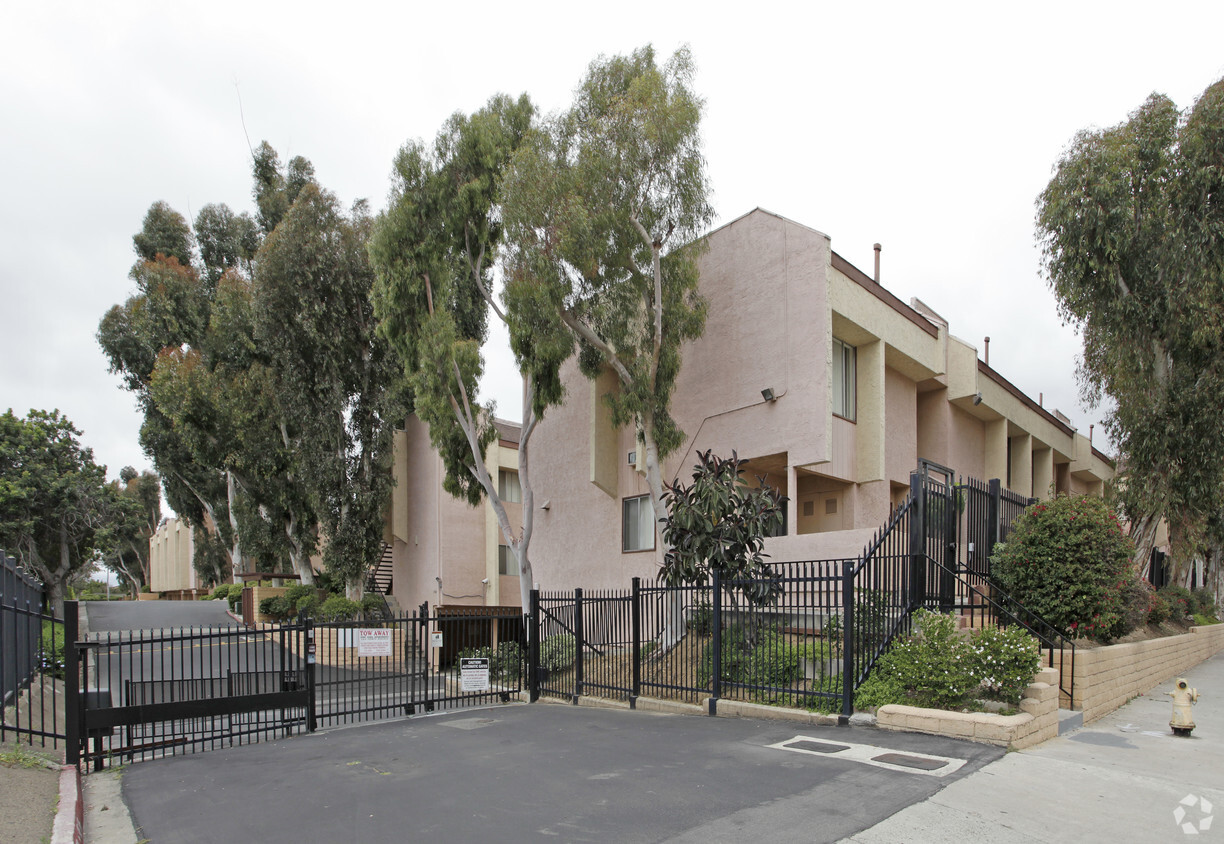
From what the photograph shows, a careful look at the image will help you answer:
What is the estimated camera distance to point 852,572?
10.3 meters

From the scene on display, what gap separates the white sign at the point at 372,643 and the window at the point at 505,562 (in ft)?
51.0

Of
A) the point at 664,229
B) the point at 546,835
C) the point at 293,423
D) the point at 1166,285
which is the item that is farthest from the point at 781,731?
the point at 293,423

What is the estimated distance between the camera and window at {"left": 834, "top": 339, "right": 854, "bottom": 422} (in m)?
18.2

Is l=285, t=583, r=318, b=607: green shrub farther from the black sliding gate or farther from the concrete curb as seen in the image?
the concrete curb

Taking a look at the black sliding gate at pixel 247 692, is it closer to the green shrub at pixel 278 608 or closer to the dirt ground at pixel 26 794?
the dirt ground at pixel 26 794

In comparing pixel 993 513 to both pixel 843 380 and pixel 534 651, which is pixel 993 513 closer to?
pixel 843 380

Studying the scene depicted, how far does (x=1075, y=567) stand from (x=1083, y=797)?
213 inches

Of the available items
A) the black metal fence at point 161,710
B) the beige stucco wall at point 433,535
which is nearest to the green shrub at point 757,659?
the black metal fence at point 161,710

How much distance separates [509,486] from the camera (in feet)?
95.8

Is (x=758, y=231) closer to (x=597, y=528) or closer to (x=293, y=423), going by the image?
(x=597, y=528)

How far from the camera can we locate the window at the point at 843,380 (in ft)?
59.8

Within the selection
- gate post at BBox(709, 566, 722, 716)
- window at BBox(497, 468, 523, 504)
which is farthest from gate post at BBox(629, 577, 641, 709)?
window at BBox(497, 468, 523, 504)

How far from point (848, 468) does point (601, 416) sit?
6.68 metres

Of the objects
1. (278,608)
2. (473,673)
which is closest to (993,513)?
(473,673)
